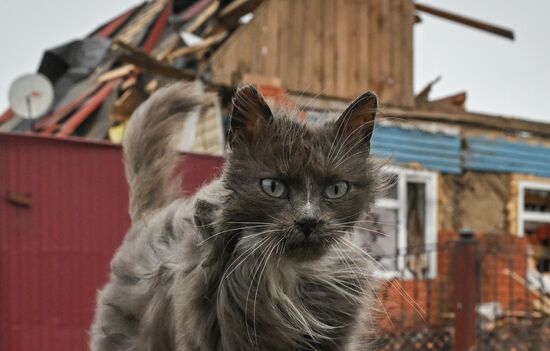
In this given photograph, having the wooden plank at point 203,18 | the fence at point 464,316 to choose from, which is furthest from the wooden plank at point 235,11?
the fence at point 464,316

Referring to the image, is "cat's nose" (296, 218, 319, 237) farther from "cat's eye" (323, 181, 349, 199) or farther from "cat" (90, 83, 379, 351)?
"cat's eye" (323, 181, 349, 199)

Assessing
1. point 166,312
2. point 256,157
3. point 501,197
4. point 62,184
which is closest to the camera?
point 256,157

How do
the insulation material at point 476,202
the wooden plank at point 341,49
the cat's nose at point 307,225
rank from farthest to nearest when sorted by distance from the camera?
the insulation material at point 476,202
the wooden plank at point 341,49
the cat's nose at point 307,225

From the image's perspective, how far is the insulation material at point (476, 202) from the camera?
14727 mm

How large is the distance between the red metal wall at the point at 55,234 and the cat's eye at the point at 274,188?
18.4 ft

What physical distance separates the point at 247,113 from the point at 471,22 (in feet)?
42.4

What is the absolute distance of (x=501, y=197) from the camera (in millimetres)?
15203

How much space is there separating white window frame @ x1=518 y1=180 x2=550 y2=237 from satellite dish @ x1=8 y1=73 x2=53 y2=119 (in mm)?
8260

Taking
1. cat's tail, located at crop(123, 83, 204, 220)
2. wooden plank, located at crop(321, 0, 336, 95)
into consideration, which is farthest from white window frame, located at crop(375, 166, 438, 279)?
cat's tail, located at crop(123, 83, 204, 220)

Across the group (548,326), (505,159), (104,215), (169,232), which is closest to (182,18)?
(505,159)

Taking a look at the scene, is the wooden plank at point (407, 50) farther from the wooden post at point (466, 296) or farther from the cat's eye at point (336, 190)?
the cat's eye at point (336, 190)

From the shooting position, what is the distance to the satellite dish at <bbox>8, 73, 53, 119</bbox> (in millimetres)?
12078

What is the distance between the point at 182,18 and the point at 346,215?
12.9 meters

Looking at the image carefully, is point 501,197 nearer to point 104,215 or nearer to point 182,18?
point 182,18
